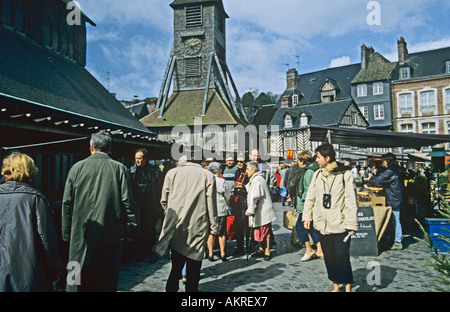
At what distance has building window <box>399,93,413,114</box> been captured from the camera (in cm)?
3556

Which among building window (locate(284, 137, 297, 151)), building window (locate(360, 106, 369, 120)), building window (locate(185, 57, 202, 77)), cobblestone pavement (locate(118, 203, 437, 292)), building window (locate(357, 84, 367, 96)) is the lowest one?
cobblestone pavement (locate(118, 203, 437, 292))

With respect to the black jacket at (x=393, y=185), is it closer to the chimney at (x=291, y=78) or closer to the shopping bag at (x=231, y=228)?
the shopping bag at (x=231, y=228)

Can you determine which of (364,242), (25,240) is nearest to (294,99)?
(364,242)

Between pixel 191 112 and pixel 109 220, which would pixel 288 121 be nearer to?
pixel 191 112

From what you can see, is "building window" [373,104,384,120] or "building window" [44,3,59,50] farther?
"building window" [373,104,384,120]

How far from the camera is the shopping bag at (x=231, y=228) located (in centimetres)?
664

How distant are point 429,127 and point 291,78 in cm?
1771

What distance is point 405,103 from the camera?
118 ft

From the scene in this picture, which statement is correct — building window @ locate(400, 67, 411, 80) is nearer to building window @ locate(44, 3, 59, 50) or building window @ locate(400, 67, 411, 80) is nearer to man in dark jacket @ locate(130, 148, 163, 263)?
building window @ locate(44, 3, 59, 50)

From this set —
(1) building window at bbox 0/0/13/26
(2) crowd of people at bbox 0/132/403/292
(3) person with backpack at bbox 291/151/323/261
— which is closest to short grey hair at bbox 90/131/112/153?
(2) crowd of people at bbox 0/132/403/292

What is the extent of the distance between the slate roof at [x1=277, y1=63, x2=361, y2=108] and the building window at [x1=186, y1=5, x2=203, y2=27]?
15615mm
